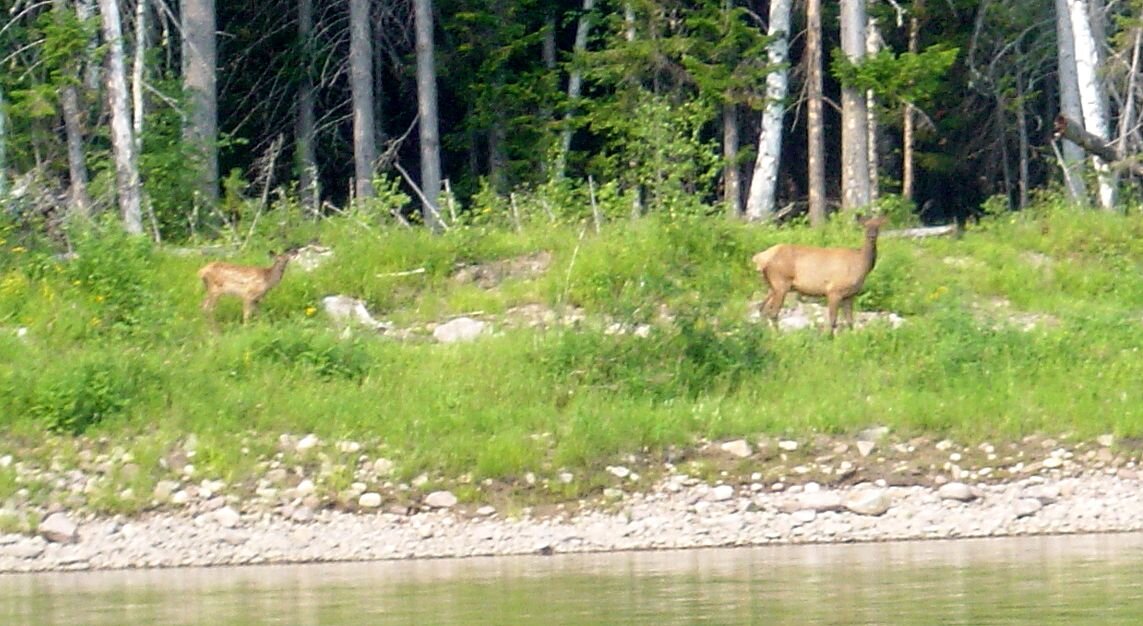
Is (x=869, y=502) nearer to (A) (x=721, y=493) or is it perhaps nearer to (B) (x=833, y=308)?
(A) (x=721, y=493)

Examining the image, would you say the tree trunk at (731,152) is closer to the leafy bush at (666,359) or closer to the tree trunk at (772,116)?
the tree trunk at (772,116)

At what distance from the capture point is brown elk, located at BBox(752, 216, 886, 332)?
60.6ft

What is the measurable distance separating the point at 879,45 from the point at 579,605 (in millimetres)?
18877

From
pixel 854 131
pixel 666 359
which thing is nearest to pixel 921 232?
pixel 854 131

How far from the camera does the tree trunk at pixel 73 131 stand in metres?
23.5

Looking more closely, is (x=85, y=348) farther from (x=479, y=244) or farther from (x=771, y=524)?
(x=771, y=524)

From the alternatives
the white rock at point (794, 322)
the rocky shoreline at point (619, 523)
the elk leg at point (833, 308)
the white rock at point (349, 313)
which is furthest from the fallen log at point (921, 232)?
the rocky shoreline at point (619, 523)

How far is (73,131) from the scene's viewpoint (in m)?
24.6

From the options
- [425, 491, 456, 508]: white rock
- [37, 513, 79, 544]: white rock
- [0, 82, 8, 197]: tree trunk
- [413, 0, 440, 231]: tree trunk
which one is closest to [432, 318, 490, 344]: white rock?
[425, 491, 456, 508]: white rock

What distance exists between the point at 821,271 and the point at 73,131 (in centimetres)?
1091

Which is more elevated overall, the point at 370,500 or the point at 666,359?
the point at 666,359

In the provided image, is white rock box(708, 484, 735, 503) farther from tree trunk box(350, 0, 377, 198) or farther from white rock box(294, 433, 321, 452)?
tree trunk box(350, 0, 377, 198)

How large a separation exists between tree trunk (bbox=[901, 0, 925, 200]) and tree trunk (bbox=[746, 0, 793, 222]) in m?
2.94

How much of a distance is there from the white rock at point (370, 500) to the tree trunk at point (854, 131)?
11725 mm
